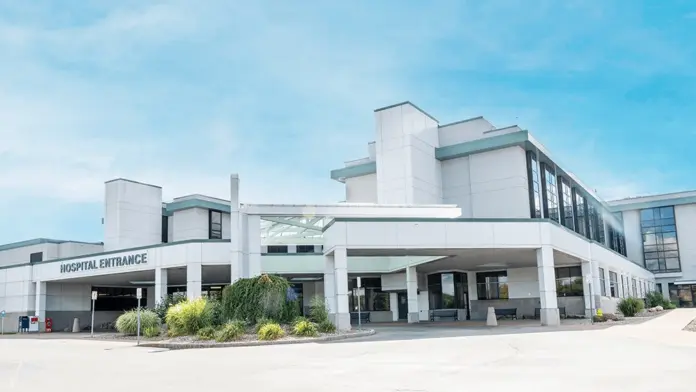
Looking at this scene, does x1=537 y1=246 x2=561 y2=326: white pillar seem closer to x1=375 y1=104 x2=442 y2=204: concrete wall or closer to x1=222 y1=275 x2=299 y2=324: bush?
x1=222 y1=275 x2=299 y2=324: bush

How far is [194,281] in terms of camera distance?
114 ft

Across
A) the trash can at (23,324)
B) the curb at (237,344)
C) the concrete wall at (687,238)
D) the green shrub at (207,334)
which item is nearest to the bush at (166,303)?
the green shrub at (207,334)

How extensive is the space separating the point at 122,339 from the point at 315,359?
16.8 meters

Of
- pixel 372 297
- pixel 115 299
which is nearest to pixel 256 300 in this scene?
pixel 372 297

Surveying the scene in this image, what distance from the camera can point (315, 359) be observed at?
53.6ft

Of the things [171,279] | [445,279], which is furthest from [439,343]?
[171,279]

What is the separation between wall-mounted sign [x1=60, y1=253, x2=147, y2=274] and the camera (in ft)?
125

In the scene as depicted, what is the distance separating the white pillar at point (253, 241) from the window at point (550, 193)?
2144 cm

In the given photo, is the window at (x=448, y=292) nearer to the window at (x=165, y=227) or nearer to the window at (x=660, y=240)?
the window at (x=165, y=227)

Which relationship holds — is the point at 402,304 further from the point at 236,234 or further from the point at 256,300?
the point at 256,300

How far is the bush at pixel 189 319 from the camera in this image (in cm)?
2608

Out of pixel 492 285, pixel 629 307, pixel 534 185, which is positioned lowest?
pixel 629 307

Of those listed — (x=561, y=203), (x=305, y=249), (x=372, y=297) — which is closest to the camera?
(x=305, y=249)

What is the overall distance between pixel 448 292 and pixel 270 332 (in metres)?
21.7
